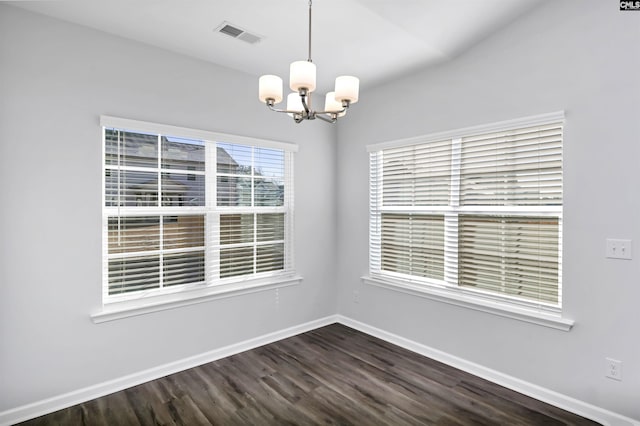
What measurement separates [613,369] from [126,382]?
3552 mm

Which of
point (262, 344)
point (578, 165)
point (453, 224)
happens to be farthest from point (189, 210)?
point (578, 165)

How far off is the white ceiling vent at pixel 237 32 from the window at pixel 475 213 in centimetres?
168

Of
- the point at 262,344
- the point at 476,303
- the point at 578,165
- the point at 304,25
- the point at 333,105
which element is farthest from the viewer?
the point at 262,344

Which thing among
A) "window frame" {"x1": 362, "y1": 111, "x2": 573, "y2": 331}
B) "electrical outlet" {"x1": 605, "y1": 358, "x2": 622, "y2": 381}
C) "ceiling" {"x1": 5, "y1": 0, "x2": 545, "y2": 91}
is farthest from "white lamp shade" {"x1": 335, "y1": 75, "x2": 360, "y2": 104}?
"electrical outlet" {"x1": 605, "y1": 358, "x2": 622, "y2": 381}

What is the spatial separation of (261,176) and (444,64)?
2.08 meters

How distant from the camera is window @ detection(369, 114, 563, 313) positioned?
267 centimetres

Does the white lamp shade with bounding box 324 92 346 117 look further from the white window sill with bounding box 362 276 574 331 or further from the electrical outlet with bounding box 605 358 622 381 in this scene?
the electrical outlet with bounding box 605 358 622 381

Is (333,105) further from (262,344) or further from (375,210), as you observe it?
(262,344)

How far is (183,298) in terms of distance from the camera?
3.12 meters

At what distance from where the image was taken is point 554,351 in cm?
260

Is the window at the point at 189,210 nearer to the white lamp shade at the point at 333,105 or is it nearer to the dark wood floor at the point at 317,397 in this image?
the dark wood floor at the point at 317,397

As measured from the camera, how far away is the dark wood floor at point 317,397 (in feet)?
7.95

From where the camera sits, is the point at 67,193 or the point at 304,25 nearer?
the point at 67,193

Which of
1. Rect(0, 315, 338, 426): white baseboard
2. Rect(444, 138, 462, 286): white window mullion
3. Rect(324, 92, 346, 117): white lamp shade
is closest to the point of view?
Rect(324, 92, 346, 117): white lamp shade
